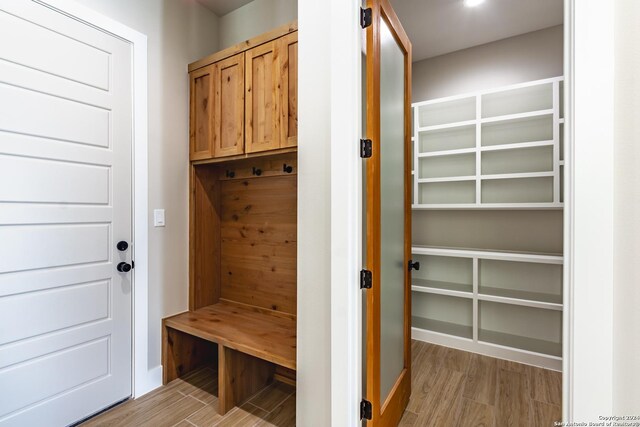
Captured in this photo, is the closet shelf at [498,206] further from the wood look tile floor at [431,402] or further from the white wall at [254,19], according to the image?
the white wall at [254,19]

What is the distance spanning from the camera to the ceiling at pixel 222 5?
97.8 inches

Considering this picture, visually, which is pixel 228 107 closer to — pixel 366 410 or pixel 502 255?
pixel 366 410

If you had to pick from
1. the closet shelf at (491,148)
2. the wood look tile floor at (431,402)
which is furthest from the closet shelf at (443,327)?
the closet shelf at (491,148)

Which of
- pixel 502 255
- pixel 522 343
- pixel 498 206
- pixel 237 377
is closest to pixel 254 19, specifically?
pixel 498 206

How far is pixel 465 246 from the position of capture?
304cm

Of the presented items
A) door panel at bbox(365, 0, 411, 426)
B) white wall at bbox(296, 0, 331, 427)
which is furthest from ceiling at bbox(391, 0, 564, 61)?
white wall at bbox(296, 0, 331, 427)

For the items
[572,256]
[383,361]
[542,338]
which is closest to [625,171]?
[572,256]

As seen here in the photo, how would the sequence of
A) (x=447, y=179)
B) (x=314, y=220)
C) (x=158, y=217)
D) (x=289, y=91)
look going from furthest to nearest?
1. (x=447, y=179)
2. (x=158, y=217)
3. (x=289, y=91)
4. (x=314, y=220)

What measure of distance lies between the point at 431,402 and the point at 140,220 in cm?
240

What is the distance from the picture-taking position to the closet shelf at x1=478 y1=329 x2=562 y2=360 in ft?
8.08

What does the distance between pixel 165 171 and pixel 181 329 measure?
1.20 meters

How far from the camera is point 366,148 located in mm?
1316

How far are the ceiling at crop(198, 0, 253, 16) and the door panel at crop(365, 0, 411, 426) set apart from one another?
157 centimetres

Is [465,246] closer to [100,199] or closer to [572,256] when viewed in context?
[572,256]
